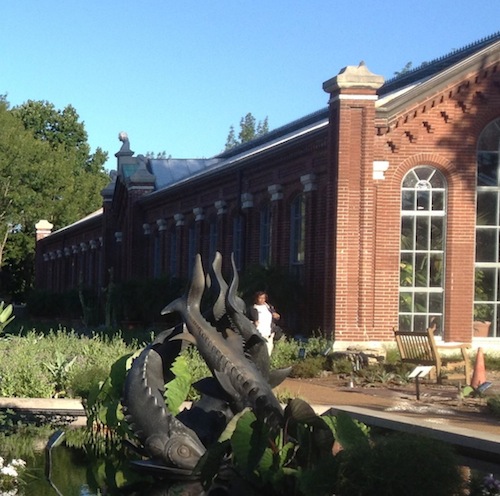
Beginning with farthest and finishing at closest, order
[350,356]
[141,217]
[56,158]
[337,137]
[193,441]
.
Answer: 1. [56,158]
2. [141,217]
3. [337,137]
4. [350,356]
5. [193,441]

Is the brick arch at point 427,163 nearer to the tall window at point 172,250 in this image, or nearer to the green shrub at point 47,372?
the green shrub at point 47,372

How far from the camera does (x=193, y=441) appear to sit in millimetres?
8234

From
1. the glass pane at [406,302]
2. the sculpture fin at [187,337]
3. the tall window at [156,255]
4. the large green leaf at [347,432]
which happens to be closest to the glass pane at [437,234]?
the glass pane at [406,302]

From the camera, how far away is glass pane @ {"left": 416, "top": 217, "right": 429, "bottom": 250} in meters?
27.5

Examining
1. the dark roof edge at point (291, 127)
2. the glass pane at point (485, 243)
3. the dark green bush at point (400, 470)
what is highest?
the dark roof edge at point (291, 127)

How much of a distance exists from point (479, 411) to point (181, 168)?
33.6m

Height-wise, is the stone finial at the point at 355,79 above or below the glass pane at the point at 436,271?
above

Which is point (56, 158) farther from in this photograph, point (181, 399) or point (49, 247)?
point (181, 399)

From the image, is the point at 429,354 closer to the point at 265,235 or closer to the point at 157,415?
the point at 265,235

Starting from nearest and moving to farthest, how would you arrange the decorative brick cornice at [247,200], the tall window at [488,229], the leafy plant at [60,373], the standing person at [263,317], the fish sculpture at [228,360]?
the fish sculpture at [228,360] < the leafy plant at [60,373] < the standing person at [263,317] < the tall window at [488,229] < the decorative brick cornice at [247,200]

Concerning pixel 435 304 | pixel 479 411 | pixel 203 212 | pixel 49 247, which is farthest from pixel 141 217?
pixel 479 411

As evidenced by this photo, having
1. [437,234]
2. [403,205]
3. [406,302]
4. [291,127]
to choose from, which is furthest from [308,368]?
[291,127]

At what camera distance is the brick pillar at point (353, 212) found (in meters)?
26.4

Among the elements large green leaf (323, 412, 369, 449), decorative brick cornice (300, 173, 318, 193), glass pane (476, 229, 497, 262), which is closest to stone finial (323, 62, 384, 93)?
decorative brick cornice (300, 173, 318, 193)
